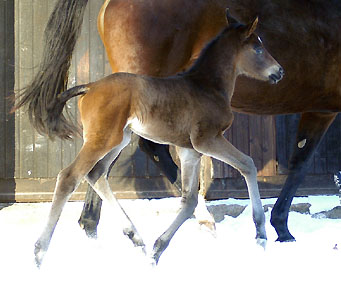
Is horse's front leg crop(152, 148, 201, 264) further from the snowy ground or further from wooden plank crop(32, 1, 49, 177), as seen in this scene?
wooden plank crop(32, 1, 49, 177)

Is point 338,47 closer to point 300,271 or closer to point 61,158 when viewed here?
point 300,271

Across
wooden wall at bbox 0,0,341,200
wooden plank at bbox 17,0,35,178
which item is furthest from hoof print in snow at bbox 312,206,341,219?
wooden plank at bbox 17,0,35,178

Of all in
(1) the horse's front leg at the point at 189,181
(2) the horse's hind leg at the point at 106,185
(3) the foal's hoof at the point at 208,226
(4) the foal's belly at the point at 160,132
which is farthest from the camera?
(3) the foal's hoof at the point at 208,226

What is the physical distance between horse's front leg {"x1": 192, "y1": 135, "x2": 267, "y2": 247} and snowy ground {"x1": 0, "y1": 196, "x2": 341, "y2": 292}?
17 centimetres

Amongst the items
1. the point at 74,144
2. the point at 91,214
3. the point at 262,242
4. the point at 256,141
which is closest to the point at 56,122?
the point at 91,214

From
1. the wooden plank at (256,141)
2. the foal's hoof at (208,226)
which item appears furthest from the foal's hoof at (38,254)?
the wooden plank at (256,141)

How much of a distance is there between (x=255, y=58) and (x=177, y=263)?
4.10 feet

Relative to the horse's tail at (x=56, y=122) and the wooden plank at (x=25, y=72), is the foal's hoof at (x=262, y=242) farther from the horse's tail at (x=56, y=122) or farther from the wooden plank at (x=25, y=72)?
the wooden plank at (x=25, y=72)

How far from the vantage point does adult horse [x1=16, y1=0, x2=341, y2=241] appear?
3.43m

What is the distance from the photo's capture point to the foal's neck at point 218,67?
9.51 feet

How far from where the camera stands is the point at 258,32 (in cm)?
373

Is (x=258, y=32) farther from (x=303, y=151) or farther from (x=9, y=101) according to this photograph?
(x=9, y=101)

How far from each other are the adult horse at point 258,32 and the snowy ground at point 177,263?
0.44m

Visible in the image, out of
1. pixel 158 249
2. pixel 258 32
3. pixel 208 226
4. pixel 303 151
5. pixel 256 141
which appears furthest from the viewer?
pixel 256 141
